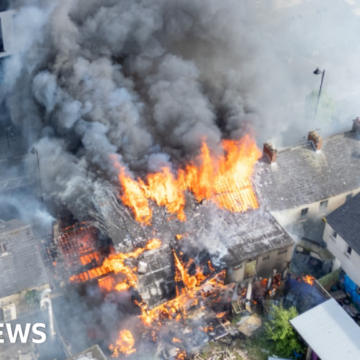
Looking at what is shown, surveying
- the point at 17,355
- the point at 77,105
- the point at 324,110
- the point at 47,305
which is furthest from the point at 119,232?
the point at 324,110

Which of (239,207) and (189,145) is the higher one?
(189,145)

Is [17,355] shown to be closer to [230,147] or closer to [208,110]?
[230,147]

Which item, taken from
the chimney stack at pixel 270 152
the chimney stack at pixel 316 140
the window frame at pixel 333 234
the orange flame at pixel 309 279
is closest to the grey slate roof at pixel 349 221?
the window frame at pixel 333 234

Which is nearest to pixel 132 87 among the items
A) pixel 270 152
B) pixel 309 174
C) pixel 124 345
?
pixel 270 152

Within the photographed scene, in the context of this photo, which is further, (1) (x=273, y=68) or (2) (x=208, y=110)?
(1) (x=273, y=68)

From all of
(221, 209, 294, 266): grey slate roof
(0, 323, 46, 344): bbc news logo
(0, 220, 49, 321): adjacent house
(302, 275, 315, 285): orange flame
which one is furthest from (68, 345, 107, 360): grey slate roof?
(302, 275, 315, 285): orange flame

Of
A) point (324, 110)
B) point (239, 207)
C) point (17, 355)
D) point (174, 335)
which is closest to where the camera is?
point (17, 355)

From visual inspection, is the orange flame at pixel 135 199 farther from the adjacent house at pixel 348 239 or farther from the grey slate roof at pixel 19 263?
the adjacent house at pixel 348 239

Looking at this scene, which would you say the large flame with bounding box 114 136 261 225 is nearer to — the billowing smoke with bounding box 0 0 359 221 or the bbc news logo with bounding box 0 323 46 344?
the billowing smoke with bounding box 0 0 359 221
